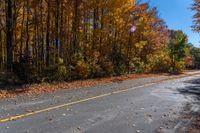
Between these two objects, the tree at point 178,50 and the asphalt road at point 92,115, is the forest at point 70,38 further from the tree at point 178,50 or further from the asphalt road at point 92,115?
the tree at point 178,50

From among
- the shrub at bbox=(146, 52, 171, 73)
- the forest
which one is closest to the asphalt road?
the forest

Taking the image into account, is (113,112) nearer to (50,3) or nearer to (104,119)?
(104,119)

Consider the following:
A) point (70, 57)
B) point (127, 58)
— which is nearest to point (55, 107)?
point (70, 57)

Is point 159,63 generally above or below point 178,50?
below

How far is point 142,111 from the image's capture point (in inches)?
432

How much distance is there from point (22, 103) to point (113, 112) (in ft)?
11.8

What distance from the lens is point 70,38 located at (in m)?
29.1

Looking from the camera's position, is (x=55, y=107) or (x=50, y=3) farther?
(x=50, y=3)

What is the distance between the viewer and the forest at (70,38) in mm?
19500

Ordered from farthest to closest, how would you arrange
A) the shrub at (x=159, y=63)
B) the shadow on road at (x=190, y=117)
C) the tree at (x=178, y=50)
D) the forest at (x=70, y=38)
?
the tree at (x=178, y=50) < the shrub at (x=159, y=63) < the forest at (x=70, y=38) < the shadow on road at (x=190, y=117)

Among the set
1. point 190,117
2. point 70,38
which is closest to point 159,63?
point 70,38

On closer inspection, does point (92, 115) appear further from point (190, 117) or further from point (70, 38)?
point (70, 38)

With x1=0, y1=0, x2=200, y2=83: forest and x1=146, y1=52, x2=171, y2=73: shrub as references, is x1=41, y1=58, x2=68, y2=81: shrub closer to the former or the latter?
x1=0, y1=0, x2=200, y2=83: forest

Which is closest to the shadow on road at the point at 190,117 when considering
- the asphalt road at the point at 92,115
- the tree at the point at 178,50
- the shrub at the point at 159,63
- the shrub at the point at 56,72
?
the asphalt road at the point at 92,115
